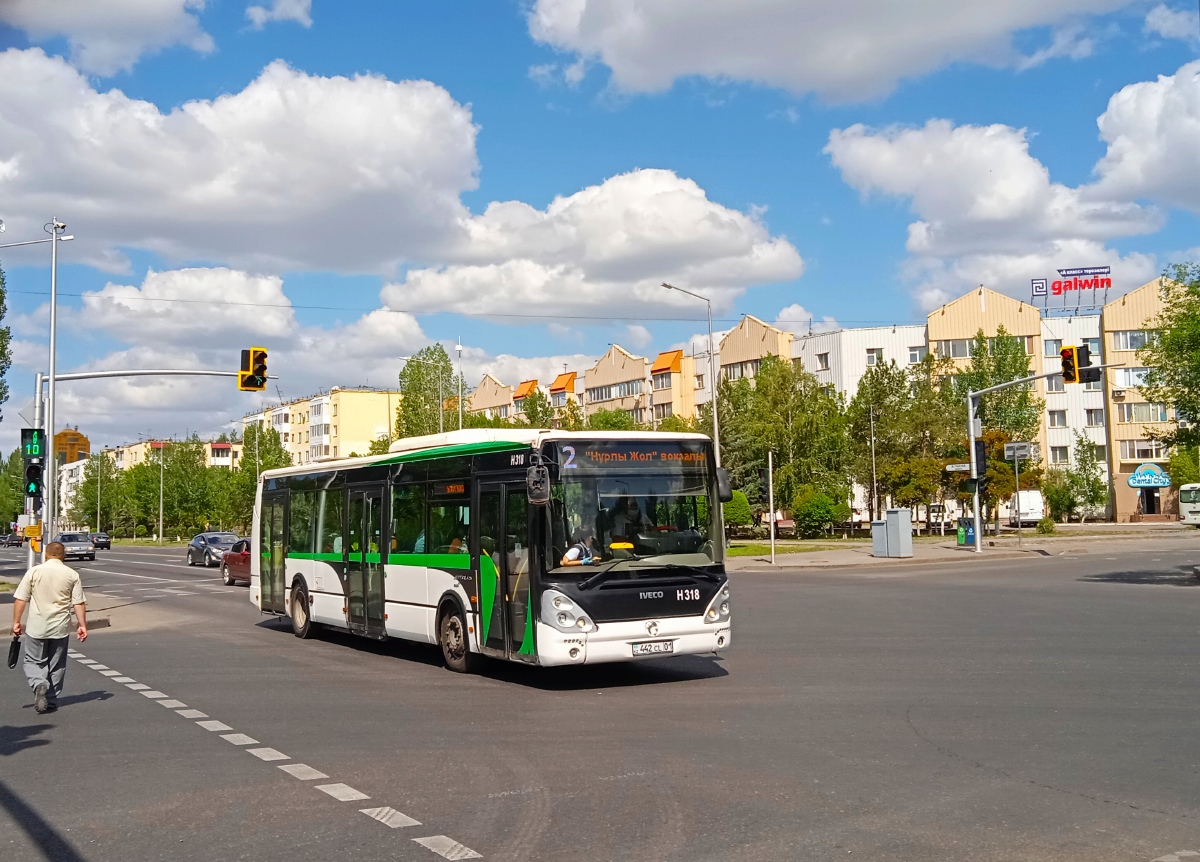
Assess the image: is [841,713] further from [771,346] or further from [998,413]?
[771,346]

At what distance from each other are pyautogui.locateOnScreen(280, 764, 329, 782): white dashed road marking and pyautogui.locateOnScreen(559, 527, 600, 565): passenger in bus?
4.53 meters

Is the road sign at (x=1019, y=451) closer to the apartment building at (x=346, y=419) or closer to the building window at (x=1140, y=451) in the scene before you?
the building window at (x=1140, y=451)

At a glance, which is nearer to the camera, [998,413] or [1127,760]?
[1127,760]

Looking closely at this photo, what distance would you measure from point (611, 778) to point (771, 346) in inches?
3707

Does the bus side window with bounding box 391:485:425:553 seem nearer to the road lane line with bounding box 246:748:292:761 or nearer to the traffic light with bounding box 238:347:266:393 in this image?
the road lane line with bounding box 246:748:292:761

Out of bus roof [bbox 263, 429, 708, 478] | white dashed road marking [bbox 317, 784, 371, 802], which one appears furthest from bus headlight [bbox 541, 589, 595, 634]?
white dashed road marking [bbox 317, 784, 371, 802]

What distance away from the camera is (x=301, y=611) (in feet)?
64.1

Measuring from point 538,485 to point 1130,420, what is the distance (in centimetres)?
9051

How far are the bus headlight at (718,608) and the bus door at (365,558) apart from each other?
5273 mm

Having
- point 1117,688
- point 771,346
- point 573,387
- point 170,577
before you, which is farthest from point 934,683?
point 573,387

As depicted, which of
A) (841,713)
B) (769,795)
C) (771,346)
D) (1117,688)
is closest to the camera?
(769,795)

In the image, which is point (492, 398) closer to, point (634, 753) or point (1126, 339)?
point (1126, 339)

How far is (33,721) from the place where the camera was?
11.1m

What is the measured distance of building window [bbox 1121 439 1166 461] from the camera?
301 ft
